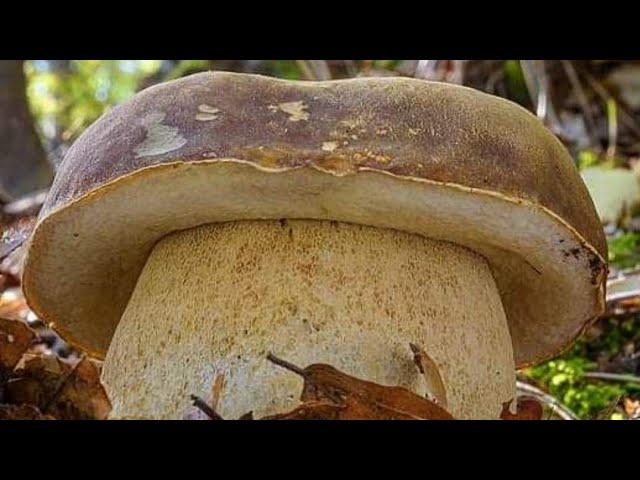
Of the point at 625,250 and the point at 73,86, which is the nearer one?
the point at 625,250

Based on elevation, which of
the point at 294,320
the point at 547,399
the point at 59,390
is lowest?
the point at 547,399

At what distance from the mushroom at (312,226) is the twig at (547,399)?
528 millimetres

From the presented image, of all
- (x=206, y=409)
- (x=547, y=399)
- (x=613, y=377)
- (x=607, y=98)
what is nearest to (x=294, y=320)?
(x=206, y=409)

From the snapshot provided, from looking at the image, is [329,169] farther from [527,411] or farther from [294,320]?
[527,411]

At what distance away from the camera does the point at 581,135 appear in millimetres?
4258

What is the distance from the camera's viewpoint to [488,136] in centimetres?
135

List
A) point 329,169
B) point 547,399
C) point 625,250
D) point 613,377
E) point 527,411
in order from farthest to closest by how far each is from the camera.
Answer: point 625,250 → point 613,377 → point 547,399 → point 527,411 → point 329,169

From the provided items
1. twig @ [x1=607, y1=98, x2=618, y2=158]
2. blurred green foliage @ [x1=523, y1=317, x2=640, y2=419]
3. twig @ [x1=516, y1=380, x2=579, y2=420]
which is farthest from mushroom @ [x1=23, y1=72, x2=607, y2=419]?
twig @ [x1=607, y1=98, x2=618, y2=158]

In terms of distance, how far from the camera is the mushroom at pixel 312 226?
129 cm

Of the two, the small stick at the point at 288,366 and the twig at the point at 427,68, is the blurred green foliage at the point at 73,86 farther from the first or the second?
the small stick at the point at 288,366

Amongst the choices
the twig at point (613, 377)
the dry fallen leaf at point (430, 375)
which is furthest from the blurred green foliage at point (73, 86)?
the dry fallen leaf at point (430, 375)

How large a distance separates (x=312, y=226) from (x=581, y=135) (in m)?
3.10

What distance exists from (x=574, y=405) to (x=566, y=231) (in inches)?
38.2
